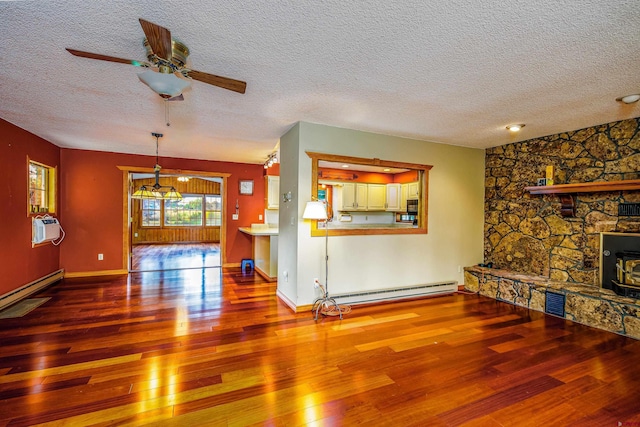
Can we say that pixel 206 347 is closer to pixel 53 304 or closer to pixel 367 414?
pixel 367 414

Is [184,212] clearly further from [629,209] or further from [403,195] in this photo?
[629,209]

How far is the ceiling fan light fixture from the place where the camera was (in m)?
1.88

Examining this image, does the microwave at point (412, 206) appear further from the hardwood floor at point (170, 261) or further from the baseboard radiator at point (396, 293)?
the hardwood floor at point (170, 261)

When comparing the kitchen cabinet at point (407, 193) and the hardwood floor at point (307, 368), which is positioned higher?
the kitchen cabinet at point (407, 193)

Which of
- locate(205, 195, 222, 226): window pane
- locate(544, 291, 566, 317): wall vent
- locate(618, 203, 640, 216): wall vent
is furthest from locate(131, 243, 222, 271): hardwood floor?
locate(618, 203, 640, 216): wall vent

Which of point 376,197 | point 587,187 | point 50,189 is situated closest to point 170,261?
point 50,189

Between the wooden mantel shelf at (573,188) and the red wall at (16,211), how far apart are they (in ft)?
23.3

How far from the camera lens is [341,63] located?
228cm

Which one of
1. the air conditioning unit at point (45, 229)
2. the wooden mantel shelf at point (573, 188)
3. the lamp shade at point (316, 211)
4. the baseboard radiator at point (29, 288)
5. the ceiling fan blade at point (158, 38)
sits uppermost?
the ceiling fan blade at point (158, 38)

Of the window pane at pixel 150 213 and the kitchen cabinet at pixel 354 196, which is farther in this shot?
the window pane at pixel 150 213

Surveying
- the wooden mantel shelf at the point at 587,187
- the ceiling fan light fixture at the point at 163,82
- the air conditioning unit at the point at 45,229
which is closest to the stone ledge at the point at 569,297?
the wooden mantel shelf at the point at 587,187

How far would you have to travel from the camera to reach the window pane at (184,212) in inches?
468

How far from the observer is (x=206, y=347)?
9.29 feet

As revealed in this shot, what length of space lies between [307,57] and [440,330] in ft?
10.1
